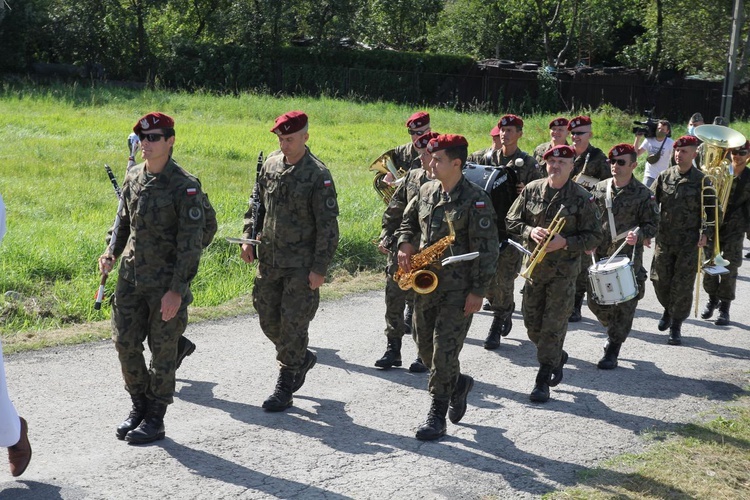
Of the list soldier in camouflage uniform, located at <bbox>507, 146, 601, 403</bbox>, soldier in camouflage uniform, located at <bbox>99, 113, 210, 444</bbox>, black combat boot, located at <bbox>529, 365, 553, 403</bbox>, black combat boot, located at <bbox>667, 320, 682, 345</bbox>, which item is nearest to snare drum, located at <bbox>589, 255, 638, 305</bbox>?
soldier in camouflage uniform, located at <bbox>507, 146, 601, 403</bbox>

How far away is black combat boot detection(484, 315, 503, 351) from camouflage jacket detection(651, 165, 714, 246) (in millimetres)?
2023

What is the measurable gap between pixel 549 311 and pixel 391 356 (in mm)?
1455

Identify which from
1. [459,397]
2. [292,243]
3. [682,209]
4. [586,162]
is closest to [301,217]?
[292,243]

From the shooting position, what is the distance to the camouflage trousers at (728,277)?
10547 mm

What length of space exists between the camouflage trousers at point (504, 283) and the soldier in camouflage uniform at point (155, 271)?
12.1ft

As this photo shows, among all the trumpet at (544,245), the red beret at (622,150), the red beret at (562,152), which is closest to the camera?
the trumpet at (544,245)

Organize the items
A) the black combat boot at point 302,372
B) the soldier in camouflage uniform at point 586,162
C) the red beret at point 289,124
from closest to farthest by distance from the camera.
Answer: the red beret at point 289,124
the black combat boot at point 302,372
the soldier in camouflage uniform at point 586,162

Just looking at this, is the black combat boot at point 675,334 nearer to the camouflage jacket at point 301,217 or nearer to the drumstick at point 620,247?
the drumstick at point 620,247

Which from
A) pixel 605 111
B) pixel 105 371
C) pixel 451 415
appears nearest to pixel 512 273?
pixel 451 415

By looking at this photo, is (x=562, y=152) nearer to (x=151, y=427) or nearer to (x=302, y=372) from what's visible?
(x=302, y=372)

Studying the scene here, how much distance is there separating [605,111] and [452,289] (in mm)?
25560

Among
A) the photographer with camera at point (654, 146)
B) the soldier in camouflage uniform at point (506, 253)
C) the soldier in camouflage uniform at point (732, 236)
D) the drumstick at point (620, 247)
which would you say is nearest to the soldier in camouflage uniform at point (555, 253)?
the drumstick at point (620, 247)

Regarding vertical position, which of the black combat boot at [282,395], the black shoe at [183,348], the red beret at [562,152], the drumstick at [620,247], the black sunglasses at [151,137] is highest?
the black sunglasses at [151,137]

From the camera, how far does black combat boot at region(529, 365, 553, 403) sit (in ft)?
24.9
